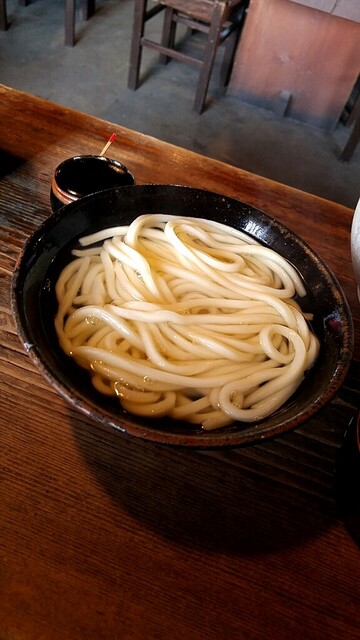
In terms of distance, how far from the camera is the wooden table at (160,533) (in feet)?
2.67

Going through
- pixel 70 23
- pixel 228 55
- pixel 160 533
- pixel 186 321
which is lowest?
pixel 70 23

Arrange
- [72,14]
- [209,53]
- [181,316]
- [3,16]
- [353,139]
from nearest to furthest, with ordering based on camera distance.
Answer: [181,316]
[209,53]
[353,139]
[72,14]
[3,16]

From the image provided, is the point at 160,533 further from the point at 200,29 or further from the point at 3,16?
the point at 3,16

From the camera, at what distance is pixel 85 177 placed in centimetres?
136

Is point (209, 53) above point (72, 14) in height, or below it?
above

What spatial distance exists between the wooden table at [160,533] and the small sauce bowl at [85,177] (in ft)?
1.11

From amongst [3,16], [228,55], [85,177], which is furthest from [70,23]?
[85,177]

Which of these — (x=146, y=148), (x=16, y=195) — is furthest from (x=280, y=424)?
(x=146, y=148)

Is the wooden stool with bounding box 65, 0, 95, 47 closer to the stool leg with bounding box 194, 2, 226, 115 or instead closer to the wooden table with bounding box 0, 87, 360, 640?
the stool leg with bounding box 194, 2, 226, 115

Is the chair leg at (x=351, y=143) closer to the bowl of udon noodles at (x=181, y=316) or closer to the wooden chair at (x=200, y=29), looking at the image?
the wooden chair at (x=200, y=29)

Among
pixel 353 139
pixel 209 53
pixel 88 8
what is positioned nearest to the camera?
pixel 209 53

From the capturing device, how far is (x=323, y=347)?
Answer: 1089 millimetres

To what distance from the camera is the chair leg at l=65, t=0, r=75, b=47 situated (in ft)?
14.1

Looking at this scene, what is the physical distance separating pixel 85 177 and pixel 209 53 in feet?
9.91
